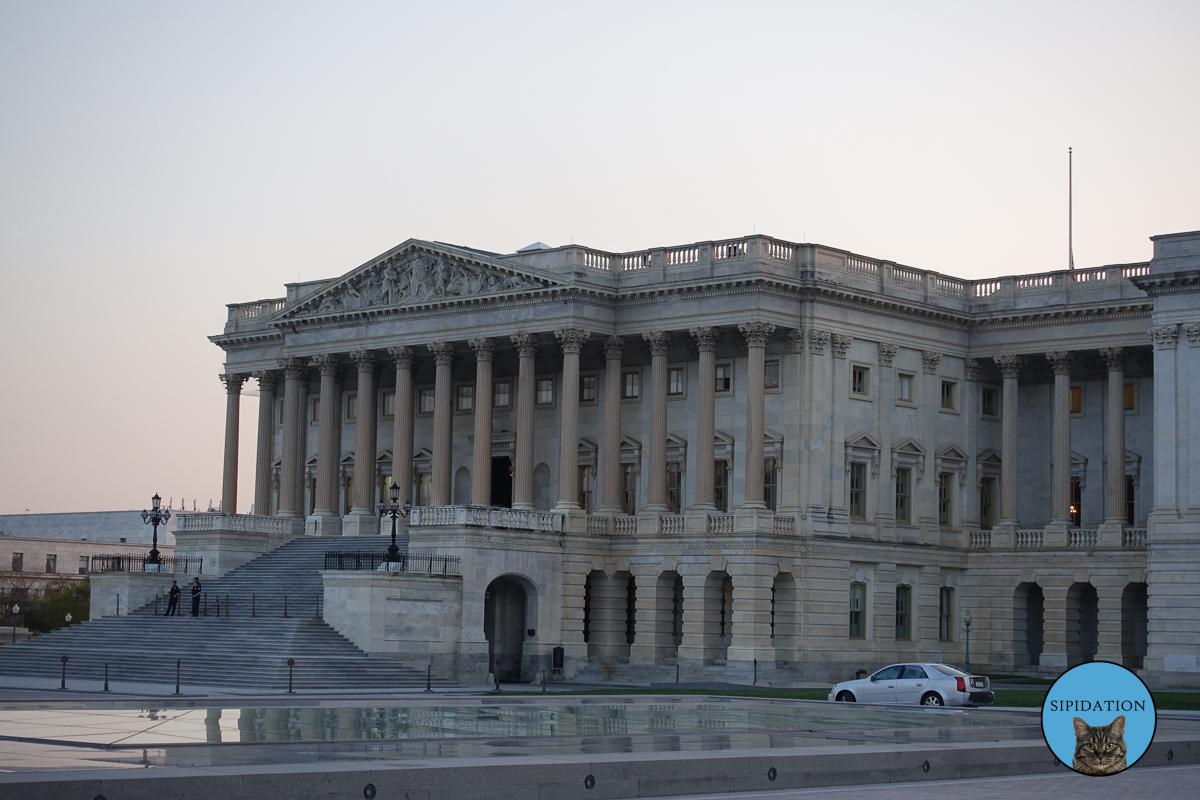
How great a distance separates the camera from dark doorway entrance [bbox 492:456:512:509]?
81625mm

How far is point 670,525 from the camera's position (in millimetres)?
72438

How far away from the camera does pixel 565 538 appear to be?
72750 mm

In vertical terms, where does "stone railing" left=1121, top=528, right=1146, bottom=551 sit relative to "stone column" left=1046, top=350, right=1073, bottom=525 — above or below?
below

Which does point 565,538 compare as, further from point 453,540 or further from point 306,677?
point 306,677

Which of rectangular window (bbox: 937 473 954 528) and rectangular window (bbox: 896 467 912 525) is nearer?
rectangular window (bbox: 896 467 912 525)

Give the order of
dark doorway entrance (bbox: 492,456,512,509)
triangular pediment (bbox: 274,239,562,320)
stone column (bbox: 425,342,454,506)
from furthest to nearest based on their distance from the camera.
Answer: dark doorway entrance (bbox: 492,456,512,509)
stone column (bbox: 425,342,454,506)
triangular pediment (bbox: 274,239,562,320)

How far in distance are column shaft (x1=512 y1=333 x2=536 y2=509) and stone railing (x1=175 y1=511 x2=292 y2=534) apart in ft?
39.9

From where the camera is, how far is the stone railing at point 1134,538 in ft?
240

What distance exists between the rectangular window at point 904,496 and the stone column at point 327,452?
24.6 metres

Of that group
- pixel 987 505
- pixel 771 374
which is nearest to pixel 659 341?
pixel 771 374

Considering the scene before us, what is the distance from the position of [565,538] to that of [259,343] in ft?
79.2

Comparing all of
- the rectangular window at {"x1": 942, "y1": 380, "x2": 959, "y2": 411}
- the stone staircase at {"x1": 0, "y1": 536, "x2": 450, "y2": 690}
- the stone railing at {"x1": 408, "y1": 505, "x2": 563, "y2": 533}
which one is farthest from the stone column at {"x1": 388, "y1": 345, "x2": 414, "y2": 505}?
the rectangular window at {"x1": 942, "y1": 380, "x2": 959, "y2": 411}

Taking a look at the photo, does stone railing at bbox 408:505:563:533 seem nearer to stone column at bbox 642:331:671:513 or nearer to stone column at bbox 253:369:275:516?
stone column at bbox 642:331:671:513

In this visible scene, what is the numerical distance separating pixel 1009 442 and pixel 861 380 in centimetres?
798
